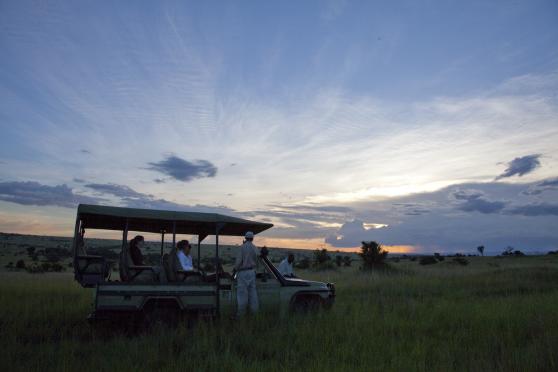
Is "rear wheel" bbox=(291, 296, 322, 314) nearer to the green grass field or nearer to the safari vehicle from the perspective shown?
the safari vehicle

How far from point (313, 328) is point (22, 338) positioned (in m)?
5.53

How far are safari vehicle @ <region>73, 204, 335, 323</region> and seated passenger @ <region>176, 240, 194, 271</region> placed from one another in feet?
0.60

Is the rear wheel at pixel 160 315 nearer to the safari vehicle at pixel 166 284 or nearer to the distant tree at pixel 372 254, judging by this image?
the safari vehicle at pixel 166 284

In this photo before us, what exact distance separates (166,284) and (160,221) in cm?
156

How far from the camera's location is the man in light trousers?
9.70 metres

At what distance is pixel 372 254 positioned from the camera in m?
34.2

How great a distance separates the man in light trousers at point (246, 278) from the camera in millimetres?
9703

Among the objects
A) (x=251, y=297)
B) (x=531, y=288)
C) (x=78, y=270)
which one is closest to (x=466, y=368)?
(x=251, y=297)

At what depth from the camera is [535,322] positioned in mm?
9516

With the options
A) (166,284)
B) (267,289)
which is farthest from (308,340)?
(166,284)

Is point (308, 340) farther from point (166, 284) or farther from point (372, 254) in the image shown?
point (372, 254)

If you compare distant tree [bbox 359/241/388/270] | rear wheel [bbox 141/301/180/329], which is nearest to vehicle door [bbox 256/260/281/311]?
rear wheel [bbox 141/301/180/329]

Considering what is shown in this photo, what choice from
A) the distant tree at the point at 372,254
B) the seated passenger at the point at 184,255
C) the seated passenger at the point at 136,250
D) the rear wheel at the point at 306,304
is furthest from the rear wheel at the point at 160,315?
the distant tree at the point at 372,254

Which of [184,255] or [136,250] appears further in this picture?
[184,255]
